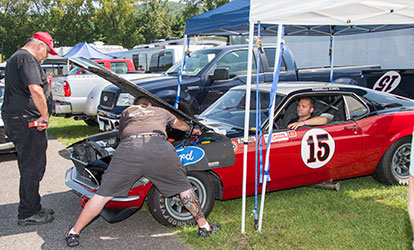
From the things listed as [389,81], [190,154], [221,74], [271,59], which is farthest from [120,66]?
[190,154]

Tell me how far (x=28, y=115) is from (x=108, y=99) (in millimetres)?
4173

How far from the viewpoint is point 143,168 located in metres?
3.48

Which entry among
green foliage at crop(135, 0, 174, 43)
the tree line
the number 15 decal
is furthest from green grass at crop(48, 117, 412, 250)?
green foliage at crop(135, 0, 174, 43)

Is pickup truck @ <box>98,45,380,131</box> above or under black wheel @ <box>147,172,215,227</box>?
above

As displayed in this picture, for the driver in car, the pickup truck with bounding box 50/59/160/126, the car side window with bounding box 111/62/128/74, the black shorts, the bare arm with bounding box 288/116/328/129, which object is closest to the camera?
the black shorts

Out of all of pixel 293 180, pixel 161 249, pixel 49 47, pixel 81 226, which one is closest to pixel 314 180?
pixel 293 180

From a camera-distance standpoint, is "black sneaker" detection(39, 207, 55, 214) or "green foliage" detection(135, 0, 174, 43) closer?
"black sneaker" detection(39, 207, 55, 214)

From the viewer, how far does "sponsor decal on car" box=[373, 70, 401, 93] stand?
25.8 ft

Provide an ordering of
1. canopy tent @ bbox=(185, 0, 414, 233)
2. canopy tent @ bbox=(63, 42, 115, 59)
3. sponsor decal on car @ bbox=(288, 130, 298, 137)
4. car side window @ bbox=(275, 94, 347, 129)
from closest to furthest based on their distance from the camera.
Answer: canopy tent @ bbox=(185, 0, 414, 233) → sponsor decal on car @ bbox=(288, 130, 298, 137) → car side window @ bbox=(275, 94, 347, 129) → canopy tent @ bbox=(63, 42, 115, 59)

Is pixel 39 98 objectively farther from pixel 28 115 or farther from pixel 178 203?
pixel 178 203

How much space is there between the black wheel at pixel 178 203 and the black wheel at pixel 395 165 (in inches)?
96.7

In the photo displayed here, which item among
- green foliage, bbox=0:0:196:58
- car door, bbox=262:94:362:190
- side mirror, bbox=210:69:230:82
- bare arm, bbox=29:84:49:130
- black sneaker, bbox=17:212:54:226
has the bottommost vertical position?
black sneaker, bbox=17:212:54:226

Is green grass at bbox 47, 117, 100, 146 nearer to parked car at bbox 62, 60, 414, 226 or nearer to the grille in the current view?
the grille

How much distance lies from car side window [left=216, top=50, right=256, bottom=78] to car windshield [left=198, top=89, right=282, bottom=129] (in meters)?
2.28
